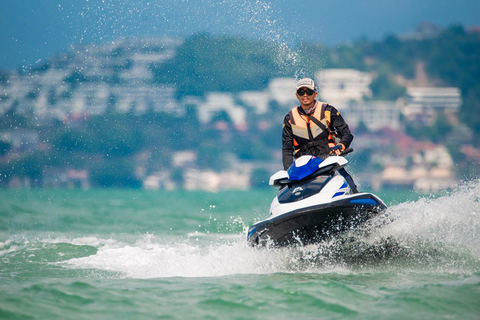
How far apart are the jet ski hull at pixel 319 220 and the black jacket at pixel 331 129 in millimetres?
837

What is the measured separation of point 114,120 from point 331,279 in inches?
3082

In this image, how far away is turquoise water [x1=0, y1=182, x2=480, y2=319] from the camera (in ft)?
15.4

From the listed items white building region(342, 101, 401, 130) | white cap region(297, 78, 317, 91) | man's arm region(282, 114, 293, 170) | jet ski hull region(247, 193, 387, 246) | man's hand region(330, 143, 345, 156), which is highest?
white building region(342, 101, 401, 130)

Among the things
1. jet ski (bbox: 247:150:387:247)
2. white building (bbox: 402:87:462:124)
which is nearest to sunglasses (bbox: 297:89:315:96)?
jet ski (bbox: 247:150:387:247)

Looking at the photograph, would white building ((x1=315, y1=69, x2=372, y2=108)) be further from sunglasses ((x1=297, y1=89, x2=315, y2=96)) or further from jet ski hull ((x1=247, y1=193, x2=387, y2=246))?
jet ski hull ((x1=247, y1=193, x2=387, y2=246))

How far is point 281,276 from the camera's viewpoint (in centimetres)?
588

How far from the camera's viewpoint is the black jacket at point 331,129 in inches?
→ 263

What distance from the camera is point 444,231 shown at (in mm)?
→ 6281

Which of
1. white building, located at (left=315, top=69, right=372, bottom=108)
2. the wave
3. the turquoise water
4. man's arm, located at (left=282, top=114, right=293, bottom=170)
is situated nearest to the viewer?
the turquoise water

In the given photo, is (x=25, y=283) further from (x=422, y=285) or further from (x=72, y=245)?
(x=422, y=285)

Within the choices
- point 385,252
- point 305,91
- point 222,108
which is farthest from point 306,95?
point 222,108

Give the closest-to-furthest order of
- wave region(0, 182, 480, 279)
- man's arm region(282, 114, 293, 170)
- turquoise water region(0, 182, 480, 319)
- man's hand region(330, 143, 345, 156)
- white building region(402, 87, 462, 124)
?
turquoise water region(0, 182, 480, 319)
wave region(0, 182, 480, 279)
man's hand region(330, 143, 345, 156)
man's arm region(282, 114, 293, 170)
white building region(402, 87, 462, 124)

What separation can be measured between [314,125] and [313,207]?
44.2 inches

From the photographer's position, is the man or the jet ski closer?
the jet ski
